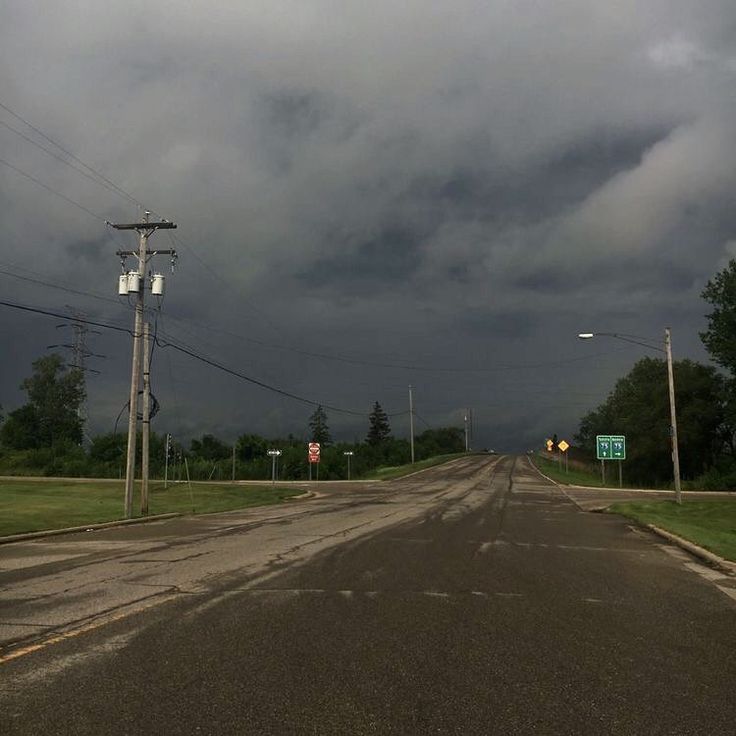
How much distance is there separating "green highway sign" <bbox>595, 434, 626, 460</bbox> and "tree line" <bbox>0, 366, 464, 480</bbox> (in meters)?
35.2

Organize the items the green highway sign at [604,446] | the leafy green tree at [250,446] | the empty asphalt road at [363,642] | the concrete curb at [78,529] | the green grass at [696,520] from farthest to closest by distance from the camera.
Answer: the leafy green tree at [250,446], the green highway sign at [604,446], the concrete curb at [78,529], the green grass at [696,520], the empty asphalt road at [363,642]

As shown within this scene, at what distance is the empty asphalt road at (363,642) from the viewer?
507 cm

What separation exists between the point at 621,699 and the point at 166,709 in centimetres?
340

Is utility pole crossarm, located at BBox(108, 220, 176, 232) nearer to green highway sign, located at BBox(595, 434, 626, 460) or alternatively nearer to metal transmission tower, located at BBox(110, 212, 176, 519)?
metal transmission tower, located at BBox(110, 212, 176, 519)

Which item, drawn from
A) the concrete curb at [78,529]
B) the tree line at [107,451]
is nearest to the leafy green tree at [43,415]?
the tree line at [107,451]

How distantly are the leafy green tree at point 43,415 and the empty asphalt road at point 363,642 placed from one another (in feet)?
370

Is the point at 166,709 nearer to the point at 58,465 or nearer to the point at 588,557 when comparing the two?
the point at 588,557

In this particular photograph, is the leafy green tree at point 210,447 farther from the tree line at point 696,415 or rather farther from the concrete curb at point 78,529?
the concrete curb at point 78,529

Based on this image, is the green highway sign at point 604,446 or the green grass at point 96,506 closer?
the green grass at point 96,506

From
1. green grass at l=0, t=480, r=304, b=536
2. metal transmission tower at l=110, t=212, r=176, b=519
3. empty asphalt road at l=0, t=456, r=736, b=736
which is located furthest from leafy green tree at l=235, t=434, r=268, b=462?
empty asphalt road at l=0, t=456, r=736, b=736

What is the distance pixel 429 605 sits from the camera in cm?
905

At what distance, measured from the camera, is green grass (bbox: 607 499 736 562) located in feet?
54.9

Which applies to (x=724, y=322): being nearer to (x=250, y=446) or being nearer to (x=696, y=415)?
(x=696, y=415)

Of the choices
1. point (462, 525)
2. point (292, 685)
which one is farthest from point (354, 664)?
point (462, 525)
